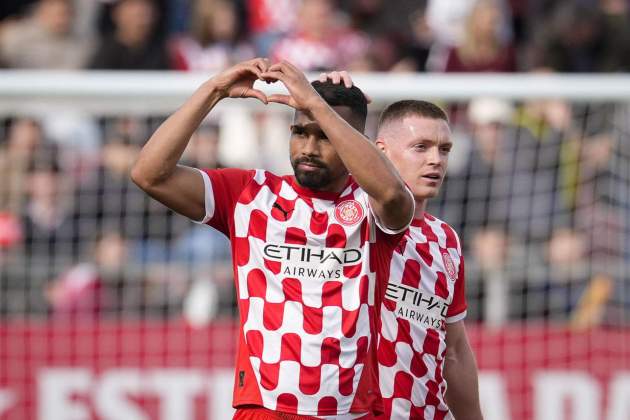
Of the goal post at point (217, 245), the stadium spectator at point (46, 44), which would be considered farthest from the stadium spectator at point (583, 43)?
the stadium spectator at point (46, 44)

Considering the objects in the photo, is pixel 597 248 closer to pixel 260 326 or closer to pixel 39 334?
pixel 39 334

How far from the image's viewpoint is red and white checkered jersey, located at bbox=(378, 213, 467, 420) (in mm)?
5391

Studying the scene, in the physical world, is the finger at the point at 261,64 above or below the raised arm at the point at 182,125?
above

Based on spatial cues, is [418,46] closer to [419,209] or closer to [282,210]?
[419,209]

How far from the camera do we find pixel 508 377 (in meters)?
8.59

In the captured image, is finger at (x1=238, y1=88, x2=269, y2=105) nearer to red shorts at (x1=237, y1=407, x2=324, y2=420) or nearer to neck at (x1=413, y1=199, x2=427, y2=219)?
red shorts at (x1=237, y1=407, x2=324, y2=420)

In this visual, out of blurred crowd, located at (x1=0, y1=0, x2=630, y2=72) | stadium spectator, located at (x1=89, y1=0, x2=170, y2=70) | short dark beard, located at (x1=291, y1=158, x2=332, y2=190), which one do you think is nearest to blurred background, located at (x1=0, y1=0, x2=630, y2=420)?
blurred crowd, located at (x1=0, y1=0, x2=630, y2=72)

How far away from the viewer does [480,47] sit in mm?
10672

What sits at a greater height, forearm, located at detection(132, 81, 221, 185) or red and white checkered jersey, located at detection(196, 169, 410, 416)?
forearm, located at detection(132, 81, 221, 185)

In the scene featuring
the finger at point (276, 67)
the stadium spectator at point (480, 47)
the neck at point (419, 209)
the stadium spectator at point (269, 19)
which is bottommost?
the neck at point (419, 209)

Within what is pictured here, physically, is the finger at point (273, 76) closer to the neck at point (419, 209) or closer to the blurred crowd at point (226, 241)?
the neck at point (419, 209)

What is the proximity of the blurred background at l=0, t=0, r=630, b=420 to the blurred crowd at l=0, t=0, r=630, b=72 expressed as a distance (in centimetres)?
96

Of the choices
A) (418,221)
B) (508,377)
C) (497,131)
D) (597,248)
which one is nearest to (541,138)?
(497,131)

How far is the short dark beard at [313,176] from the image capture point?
15.1 feet
